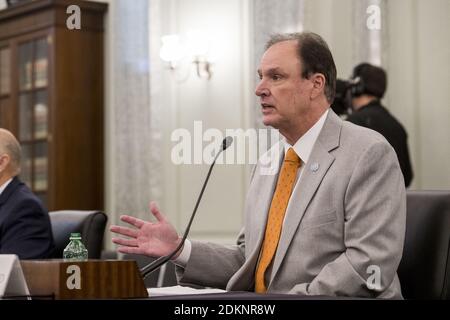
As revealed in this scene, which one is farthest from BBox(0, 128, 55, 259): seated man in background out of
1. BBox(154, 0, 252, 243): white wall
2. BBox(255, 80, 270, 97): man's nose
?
BBox(255, 80, 270, 97): man's nose

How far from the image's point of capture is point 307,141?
6.05 feet

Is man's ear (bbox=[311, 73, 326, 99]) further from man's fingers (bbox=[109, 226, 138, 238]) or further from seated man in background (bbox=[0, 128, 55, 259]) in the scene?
seated man in background (bbox=[0, 128, 55, 259])

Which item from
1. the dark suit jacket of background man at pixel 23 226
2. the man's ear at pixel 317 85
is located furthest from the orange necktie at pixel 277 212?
the dark suit jacket of background man at pixel 23 226

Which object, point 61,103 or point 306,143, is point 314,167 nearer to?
point 306,143

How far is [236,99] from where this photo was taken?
12.5 ft

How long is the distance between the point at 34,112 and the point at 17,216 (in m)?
3.66

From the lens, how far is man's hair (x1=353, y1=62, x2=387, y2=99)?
12.0ft

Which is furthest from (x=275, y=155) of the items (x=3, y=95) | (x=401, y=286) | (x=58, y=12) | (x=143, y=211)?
(x=3, y=95)

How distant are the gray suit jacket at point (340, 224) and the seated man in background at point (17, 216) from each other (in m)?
0.87

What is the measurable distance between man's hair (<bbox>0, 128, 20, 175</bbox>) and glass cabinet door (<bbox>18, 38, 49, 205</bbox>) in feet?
11.0

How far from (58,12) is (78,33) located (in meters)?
0.21

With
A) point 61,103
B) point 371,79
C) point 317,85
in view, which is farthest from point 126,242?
point 61,103

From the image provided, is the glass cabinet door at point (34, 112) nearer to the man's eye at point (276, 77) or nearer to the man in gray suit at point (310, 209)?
the man in gray suit at point (310, 209)
